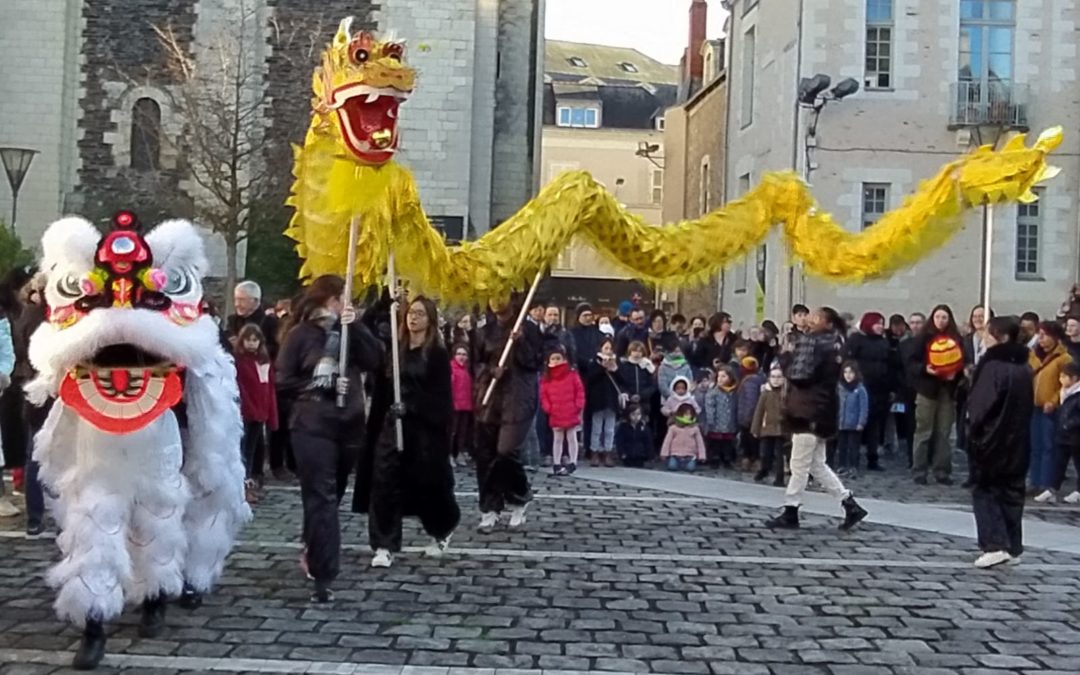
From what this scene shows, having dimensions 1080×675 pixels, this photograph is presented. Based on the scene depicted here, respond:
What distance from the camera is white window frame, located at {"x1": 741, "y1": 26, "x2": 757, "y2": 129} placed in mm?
30938

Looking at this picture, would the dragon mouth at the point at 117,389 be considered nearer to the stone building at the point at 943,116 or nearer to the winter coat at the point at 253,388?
the winter coat at the point at 253,388

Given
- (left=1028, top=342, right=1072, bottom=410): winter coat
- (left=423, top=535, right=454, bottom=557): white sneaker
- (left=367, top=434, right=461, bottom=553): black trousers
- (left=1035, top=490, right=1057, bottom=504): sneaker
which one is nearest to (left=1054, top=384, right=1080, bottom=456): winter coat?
(left=1028, top=342, right=1072, bottom=410): winter coat

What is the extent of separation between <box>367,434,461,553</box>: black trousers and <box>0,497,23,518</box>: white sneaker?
3.44m

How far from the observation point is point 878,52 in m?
25.8

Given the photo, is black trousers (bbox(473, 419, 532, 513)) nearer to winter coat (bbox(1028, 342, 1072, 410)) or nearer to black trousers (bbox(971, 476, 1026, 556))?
black trousers (bbox(971, 476, 1026, 556))

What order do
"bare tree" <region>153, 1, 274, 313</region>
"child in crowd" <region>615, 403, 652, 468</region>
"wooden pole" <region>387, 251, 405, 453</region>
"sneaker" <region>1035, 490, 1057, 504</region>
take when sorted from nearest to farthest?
1. "wooden pole" <region>387, 251, 405, 453</region>
2. "sneaker" <region>1035, 490, 1057, 504</region>
3. "child in crowd" <region>615, 403, 652, 468</region>
4. "bare tree" <region>153, 1, 274, 313</region>

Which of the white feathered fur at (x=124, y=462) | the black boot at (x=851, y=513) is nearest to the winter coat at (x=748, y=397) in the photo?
the black boot at (x=851, y=513)

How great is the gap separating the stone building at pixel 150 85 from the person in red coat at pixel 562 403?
16085 mm

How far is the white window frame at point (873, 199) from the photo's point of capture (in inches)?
1014

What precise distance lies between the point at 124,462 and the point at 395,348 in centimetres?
246

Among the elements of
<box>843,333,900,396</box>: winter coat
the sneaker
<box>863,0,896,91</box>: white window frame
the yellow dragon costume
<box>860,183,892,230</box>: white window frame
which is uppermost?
<box>863,0,896,91</box>: white window frame

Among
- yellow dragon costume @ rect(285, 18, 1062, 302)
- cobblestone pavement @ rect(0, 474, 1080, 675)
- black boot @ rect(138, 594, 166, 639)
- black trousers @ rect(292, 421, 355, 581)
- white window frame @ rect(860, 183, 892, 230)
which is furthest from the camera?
white window frame @ rect(860, 183, 892, 230)

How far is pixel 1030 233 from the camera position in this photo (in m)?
25.7

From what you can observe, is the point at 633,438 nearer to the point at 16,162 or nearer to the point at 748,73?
the point at 16,162
